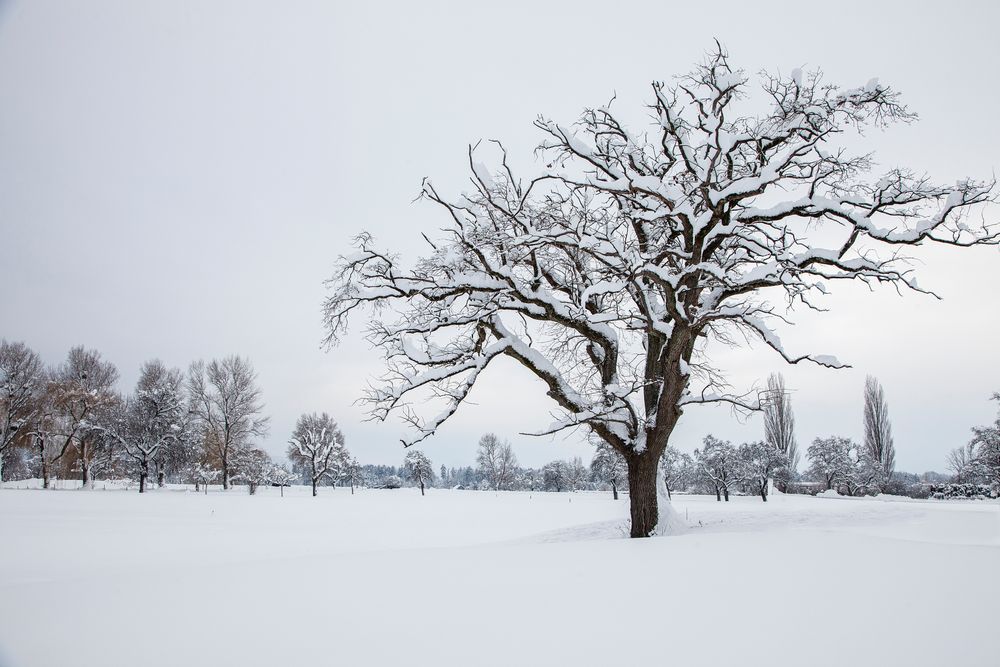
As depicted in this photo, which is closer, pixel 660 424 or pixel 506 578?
pixel 506 578

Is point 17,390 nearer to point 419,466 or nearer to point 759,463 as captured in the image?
point 419,466

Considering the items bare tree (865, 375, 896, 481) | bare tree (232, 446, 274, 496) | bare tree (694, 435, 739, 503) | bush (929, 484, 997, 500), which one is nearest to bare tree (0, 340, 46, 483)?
bare tree (232, 446, 274, 496)

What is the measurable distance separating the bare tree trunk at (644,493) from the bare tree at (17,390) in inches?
1898

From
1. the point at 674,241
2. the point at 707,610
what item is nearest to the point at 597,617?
the point at 707,610

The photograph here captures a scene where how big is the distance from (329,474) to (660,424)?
2629 inches

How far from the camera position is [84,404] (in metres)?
42.3

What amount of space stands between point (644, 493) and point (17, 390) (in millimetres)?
49279

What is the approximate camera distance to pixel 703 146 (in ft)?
29.6

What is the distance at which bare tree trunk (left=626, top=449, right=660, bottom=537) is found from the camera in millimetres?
9453

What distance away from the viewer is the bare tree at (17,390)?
38250 mm

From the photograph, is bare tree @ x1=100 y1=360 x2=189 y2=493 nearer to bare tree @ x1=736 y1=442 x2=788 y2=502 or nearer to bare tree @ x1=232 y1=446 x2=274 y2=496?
bare tree @ x1=232 y1=446 x2=274 y2=496

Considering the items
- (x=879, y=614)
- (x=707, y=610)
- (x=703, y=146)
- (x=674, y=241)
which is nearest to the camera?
(x=879, y=614)

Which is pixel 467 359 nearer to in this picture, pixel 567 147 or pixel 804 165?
pixel 567 147

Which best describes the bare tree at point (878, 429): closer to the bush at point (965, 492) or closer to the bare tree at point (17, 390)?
the bush at point (965, 492)
